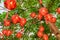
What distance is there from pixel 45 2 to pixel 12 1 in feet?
1.59

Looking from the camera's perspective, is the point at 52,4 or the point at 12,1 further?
the point at 52,4

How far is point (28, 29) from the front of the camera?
1022 mm

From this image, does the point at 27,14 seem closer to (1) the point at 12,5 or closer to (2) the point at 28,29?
(2) the point at 28,29

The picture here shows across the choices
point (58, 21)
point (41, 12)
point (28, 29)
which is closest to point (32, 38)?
point (28, 29)

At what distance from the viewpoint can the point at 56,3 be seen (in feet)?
3.40

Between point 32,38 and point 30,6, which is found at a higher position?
point 30,6

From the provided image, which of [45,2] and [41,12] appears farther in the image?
[45,2]

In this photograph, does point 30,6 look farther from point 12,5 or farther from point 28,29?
point 12,5

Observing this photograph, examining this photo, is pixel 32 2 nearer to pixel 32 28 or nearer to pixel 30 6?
pixel 30 6

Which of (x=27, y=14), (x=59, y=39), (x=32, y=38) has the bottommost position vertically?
(x=32, y=38)

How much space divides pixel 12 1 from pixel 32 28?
481 mm

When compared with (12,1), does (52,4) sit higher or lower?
lower

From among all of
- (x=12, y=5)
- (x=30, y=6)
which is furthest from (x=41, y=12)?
(x=30, y=6)

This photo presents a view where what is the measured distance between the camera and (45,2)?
100 centimetres
